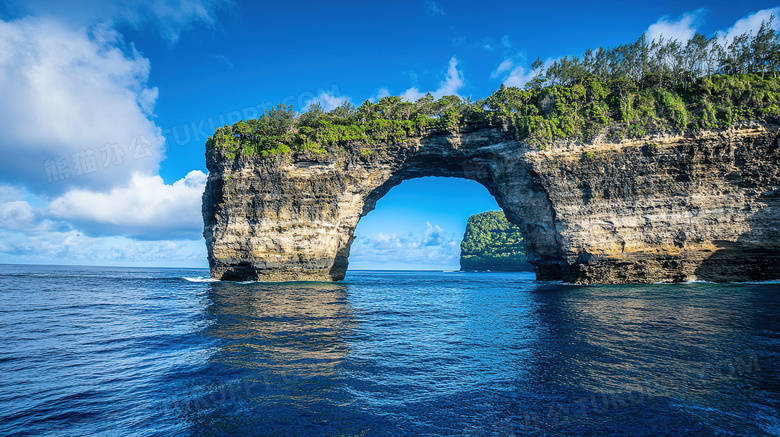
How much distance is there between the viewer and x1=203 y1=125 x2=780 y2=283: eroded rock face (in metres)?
27.8

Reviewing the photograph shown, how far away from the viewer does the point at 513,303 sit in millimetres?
21031

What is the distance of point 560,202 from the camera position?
3200cm

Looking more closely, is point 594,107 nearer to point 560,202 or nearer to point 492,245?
point 560,202

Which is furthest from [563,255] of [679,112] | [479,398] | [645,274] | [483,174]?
[479,398]

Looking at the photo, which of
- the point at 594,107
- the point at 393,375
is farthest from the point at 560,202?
the point at 393,375

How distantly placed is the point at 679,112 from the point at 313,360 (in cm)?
3597

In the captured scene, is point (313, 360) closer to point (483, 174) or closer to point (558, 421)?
point (558, 421)

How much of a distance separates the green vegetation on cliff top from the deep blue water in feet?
67.7

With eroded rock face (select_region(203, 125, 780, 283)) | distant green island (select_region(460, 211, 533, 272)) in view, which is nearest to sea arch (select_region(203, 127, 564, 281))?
eroded rock face (select_region(203, 125, 780, 283))

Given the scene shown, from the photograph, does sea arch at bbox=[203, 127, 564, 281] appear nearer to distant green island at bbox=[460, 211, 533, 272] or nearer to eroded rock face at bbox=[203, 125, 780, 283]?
eroded rock face at bbox=[203, 125, 780, 283]

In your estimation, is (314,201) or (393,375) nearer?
(393,375)

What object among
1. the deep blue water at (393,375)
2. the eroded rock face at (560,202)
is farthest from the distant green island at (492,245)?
the deep blue water at (393,375)

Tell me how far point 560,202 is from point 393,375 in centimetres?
2918

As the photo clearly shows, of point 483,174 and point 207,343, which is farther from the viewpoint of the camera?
→ point 483,174
